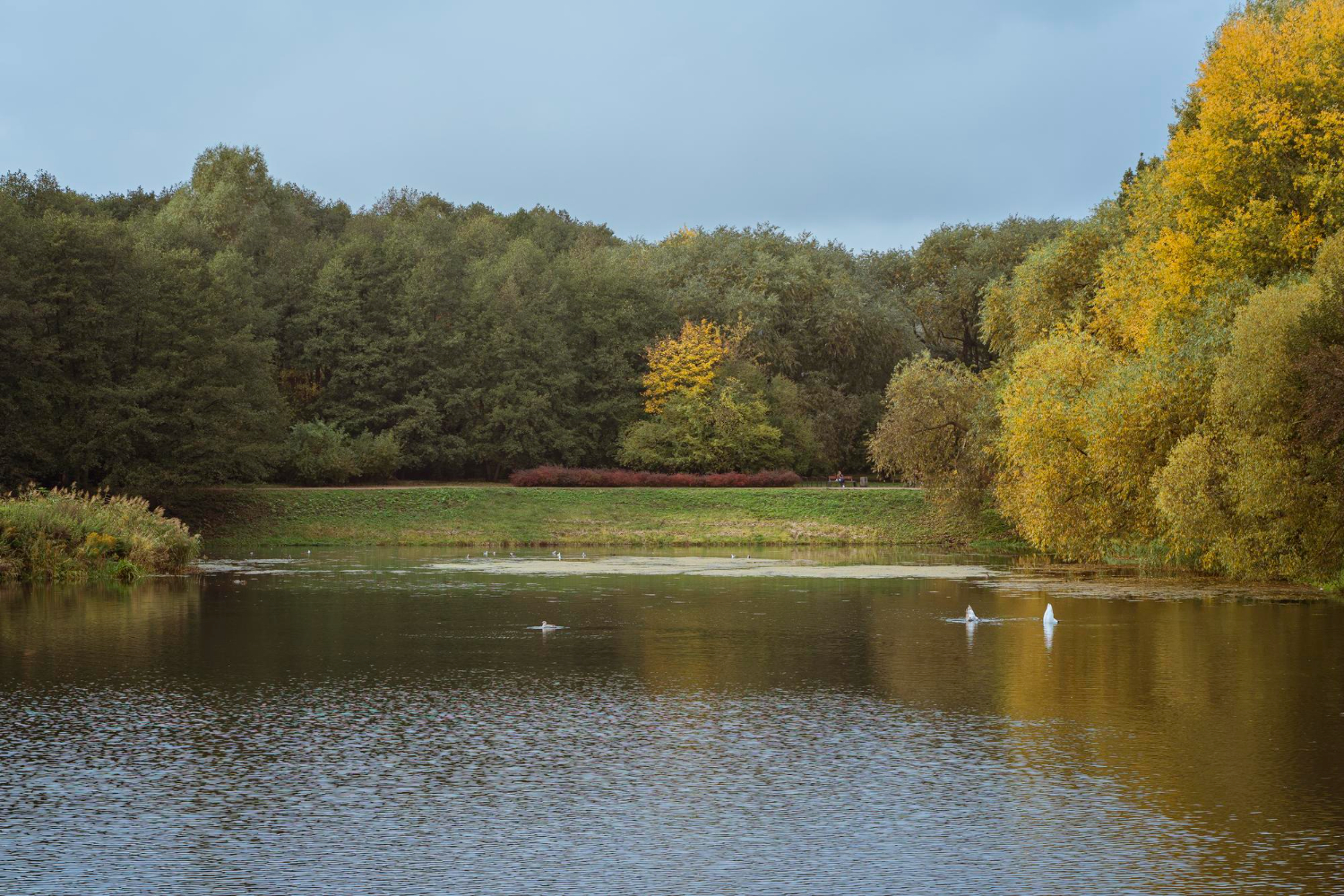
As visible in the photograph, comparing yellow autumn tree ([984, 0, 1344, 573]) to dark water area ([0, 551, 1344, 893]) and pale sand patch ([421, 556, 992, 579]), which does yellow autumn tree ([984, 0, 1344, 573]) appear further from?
dark water area ([0, 551, 1344, 893])

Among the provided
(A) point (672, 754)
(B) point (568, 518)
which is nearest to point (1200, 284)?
(A) point (672, 754)

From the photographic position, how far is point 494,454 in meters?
81.8

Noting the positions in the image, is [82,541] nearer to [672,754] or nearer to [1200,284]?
[672,754]

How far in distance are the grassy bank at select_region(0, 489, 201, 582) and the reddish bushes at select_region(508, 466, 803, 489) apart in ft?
102

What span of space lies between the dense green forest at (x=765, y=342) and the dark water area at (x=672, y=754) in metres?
9.48

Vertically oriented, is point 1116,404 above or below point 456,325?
below

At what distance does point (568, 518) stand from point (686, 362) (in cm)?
1975

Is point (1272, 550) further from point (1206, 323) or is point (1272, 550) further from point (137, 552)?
point (137, 552)

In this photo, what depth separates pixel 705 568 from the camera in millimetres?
45281

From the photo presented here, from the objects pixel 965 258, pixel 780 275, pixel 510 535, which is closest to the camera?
pixel 510 535

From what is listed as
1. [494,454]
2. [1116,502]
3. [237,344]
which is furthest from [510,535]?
[1116,502]

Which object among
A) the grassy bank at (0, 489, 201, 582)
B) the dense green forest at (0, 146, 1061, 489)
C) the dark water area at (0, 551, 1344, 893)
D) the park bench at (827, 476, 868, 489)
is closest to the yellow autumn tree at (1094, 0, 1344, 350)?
the dark water area at (0, 551, 1344, 893)

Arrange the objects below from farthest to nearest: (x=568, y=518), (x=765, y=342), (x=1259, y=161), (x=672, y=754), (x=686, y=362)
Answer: (x=765, y=342) → (x=686, y=362) → (x=568, y=518) → (x=1259, y=161) → (x=672, y=754)

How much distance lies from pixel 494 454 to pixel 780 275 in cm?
2172
